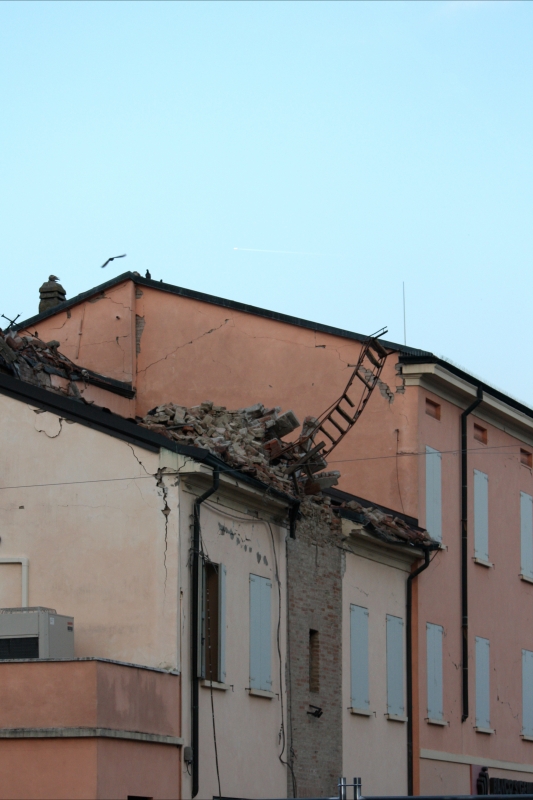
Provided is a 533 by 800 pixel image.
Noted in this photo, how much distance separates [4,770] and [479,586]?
44.0 ft

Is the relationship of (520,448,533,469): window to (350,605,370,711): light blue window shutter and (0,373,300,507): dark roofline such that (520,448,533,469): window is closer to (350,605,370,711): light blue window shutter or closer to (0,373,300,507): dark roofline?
(350,605,370,711): light blue window shutter

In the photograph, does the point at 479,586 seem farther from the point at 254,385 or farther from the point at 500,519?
the point at 254,385

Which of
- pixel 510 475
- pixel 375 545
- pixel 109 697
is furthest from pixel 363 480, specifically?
pixel 109 697

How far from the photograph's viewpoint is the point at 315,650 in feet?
72.7

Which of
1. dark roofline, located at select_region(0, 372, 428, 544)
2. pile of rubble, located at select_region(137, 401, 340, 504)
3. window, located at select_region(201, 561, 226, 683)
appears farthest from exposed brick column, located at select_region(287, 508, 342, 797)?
dark roofline, located at select_region(0, 372, 428, 544)

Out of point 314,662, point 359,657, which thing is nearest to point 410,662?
point 359,657

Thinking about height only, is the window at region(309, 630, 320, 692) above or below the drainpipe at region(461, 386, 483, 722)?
below

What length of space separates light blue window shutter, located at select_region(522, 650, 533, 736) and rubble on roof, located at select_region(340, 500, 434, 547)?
17.3 feet

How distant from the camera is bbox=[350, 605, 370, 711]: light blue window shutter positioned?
23.2 metres

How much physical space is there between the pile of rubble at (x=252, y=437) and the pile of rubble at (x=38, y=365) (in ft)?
7.50

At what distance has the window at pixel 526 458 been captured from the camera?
30.8 m

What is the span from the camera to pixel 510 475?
29.9 m

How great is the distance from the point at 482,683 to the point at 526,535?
3.86 meters

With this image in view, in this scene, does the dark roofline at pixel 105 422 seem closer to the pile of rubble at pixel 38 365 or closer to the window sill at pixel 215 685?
the window sill at pixel 215 685
